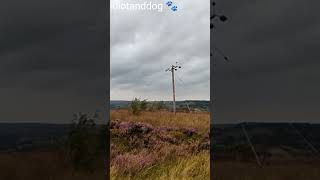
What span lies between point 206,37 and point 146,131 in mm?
1858

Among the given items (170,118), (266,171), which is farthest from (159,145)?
(266,171)

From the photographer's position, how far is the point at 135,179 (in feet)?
30.8

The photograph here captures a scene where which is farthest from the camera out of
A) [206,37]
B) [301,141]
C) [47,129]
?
[301,141]

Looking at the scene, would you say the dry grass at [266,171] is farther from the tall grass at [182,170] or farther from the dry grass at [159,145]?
the dry grass at [159,145]

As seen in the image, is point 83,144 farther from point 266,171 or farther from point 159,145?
point 266,171

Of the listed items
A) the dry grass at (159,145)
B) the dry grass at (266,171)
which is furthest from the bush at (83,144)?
the dry grass at (266,171)

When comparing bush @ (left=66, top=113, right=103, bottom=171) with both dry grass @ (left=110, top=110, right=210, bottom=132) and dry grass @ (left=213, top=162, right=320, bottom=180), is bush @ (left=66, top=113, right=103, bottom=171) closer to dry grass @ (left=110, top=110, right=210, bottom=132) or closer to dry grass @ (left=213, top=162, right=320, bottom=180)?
dry grass @ (left=110, top=110, right=210, bottom=132)

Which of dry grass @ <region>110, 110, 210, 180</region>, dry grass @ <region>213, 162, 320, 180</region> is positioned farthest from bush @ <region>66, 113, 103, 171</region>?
dry grass @ <region>213, 162, 320, 180</region>

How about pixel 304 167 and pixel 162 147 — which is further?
pixel 304 167

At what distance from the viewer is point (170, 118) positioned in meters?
9.64

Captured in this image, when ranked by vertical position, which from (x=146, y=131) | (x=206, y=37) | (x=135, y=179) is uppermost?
(x=206, y=37)

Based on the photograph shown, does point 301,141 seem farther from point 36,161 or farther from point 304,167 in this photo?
point 36,161

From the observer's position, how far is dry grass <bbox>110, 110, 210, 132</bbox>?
9336mm

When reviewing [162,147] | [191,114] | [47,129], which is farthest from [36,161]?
[191,114]
